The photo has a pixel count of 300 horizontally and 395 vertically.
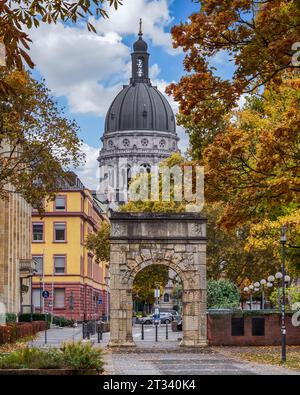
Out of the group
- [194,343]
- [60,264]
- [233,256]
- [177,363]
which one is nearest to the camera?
[177,363]

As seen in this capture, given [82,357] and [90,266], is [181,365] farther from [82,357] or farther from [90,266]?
[90,266]

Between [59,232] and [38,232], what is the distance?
2.21 meters

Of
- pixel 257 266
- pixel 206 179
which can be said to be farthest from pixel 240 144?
pixel 257 266

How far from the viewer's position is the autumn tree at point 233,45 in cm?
1714

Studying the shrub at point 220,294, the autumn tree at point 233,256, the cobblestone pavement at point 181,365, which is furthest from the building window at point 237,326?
the autumn tree at point 233,256

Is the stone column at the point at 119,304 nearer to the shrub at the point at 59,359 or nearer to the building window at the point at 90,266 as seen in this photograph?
the shrub at the point at 59,359

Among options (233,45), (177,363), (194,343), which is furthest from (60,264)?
(233,45)

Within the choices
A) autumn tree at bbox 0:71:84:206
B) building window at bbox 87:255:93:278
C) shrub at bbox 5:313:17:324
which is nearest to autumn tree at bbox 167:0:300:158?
autumn tree at bbox 0:71:84:206

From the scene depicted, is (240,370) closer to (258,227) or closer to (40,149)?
(258,227)

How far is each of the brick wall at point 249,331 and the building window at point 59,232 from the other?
5391cm

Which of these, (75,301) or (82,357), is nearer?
(82,357)

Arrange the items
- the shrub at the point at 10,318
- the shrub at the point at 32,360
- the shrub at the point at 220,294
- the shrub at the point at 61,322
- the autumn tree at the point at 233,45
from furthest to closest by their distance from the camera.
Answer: the shrub at the point at 61,322
the shrub at the point at 220,294
the shrub at the point at 10,318
the shrub at the point at 32,360
the autumn tree at the point at 233,45

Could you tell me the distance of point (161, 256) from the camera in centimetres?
3934

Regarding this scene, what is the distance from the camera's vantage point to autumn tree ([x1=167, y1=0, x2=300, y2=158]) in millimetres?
17141
